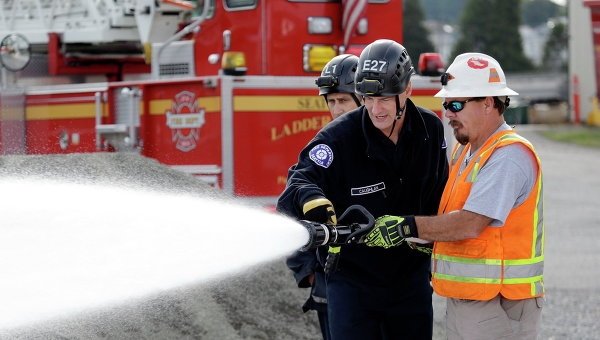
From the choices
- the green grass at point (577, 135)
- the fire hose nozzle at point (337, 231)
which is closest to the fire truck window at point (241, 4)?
the fire hose nozzle at point (337, 231)

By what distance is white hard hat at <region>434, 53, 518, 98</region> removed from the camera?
4.31 metres

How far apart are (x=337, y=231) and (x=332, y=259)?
35cm

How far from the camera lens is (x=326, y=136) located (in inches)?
184

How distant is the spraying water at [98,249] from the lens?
5066mm

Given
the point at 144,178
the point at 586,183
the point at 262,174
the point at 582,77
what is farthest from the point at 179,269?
the point at 582,77

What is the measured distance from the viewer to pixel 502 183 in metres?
4.12

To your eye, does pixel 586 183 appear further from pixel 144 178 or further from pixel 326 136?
pixel 326 136

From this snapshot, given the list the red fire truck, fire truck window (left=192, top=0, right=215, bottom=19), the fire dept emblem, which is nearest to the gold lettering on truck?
the red fire truck

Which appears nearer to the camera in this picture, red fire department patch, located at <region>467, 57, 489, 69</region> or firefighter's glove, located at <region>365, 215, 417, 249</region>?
firefighter's glove, located at <region>365, 215, 417, 249</region>

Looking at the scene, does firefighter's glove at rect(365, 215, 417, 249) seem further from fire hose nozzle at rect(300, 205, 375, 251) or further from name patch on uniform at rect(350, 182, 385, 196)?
name patch on uniform at rect(350, 182, 385, 196)

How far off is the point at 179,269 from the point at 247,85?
13.9ft

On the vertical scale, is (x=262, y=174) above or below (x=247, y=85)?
below

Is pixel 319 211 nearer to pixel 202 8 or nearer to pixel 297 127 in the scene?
pixel 297 127

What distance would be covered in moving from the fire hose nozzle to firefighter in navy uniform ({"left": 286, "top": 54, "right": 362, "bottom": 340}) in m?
0.83
